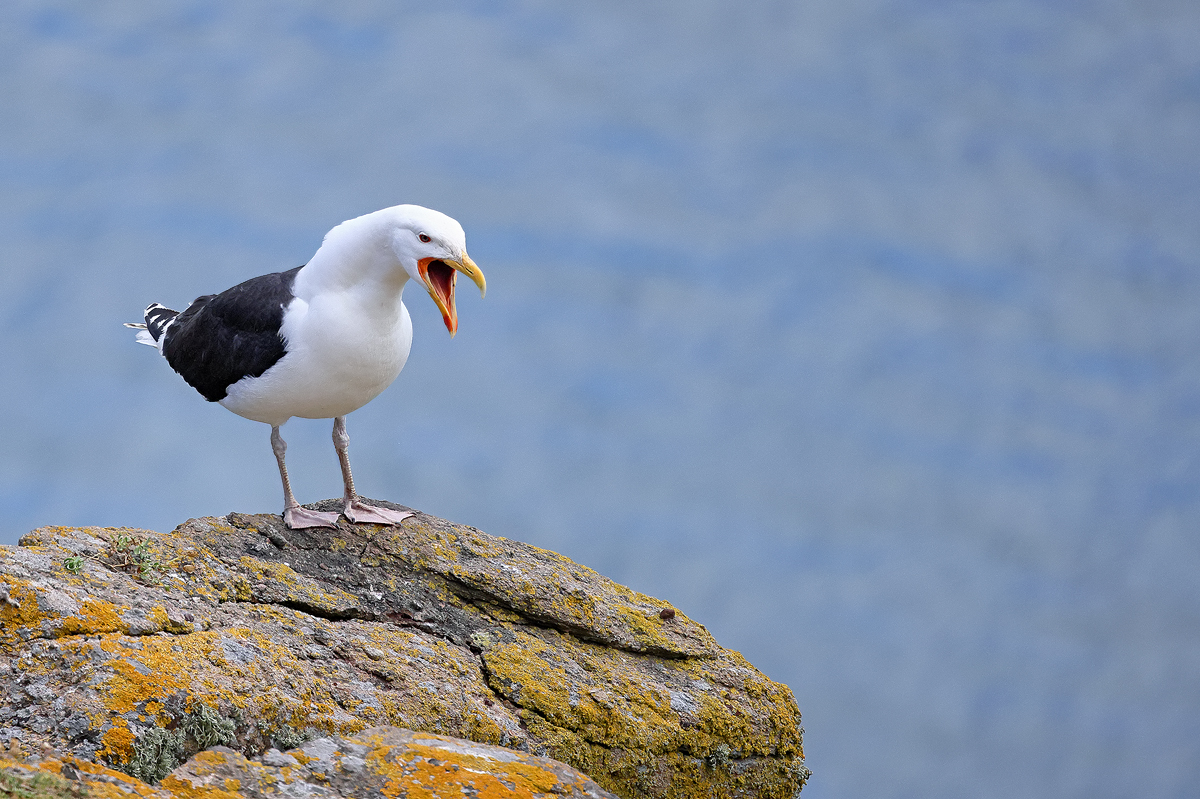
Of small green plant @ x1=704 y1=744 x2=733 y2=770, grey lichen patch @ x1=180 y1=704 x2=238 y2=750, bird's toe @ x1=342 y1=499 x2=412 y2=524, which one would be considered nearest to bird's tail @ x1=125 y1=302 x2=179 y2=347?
bird's toe @ x1=342 y1=499 x2=412 y2=524

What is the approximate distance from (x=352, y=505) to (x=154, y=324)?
2.06 m

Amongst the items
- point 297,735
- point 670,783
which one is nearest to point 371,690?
point 297,735

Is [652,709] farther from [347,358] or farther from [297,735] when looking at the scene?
[347,358]

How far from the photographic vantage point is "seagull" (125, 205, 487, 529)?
247 inches

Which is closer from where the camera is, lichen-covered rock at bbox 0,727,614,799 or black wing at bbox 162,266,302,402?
lichen-covered rock at bbox 0,727,614,799

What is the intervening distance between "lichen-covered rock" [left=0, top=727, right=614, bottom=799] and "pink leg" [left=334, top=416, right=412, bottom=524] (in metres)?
2.12

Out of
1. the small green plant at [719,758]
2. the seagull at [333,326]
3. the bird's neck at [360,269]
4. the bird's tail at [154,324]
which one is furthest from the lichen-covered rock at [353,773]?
the bird's tail at [154,324]

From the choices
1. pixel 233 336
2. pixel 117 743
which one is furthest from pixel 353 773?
pixel 233 336

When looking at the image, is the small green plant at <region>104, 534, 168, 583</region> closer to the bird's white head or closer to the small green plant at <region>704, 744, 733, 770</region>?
the bird's white head

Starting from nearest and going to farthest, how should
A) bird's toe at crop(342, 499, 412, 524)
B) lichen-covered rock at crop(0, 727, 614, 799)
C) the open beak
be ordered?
lichen-covered rock at crop(0, 727, 614, 799)
the open beak
bird's toe at crop(342, 499, 412, 524)

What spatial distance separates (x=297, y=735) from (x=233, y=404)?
8.98 feet

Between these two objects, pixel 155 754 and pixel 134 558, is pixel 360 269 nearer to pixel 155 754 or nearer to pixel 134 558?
pixel 134 558

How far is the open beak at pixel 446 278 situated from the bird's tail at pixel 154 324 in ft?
7.65

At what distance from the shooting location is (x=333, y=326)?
645 centimetres
